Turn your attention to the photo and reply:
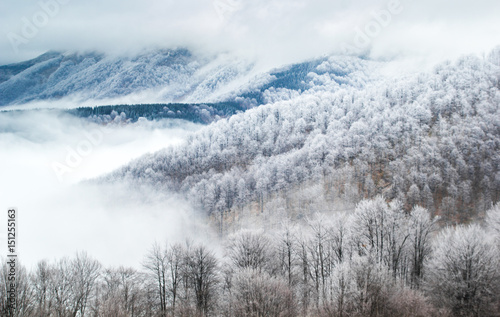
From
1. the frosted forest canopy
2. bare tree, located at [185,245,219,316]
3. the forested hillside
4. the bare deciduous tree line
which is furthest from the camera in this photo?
the forested hillside

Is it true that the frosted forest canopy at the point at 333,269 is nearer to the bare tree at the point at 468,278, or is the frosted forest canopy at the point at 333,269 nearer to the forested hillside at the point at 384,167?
the bare tree at the point at 468,278

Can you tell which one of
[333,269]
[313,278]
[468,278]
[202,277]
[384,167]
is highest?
[384,167]

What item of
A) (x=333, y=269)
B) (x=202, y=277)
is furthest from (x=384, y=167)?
(x=202, y=277)

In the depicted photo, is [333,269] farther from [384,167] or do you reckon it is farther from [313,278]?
[384,167]

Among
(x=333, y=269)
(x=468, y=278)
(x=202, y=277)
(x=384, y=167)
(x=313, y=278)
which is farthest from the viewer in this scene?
(x=384, y=167)

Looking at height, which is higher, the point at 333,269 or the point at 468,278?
the point at 333,269

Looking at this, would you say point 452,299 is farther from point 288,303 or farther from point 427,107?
point 427,107

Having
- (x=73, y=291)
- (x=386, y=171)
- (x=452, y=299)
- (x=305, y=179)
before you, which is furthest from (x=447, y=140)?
(x=73, y=291)

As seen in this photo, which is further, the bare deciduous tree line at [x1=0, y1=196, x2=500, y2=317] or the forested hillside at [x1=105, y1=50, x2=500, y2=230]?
the forested hillside at [x1=105, y1=50, x2=500, y2=230]

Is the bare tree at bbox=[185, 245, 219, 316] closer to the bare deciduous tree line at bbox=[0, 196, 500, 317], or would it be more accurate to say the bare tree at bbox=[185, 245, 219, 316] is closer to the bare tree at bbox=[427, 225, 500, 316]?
the bare deciduous tree line at bbox=[0, 196, 500, 317]

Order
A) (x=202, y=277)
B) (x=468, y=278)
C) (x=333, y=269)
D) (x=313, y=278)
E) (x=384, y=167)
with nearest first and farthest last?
(x=468, y=278) → (x=333, y=269) → (x=202, y=277) → (x=313, y=278) → (x=384, y=167)

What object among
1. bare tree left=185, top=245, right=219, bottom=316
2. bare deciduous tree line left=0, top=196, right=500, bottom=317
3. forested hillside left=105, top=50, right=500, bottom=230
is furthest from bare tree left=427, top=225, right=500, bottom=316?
forested hillside left=105, top=50, right=500, bottom=230
